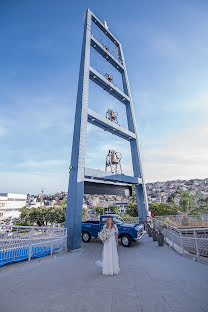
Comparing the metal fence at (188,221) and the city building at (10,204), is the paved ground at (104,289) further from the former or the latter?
the city building at (10,204)

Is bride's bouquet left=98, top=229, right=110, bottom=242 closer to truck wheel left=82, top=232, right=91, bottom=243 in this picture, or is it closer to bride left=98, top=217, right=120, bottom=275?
bride left=98, top=217, right=120, bottom=275

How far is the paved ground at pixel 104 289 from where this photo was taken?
2.53m

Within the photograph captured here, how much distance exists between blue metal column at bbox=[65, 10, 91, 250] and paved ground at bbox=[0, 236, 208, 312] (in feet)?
10.6

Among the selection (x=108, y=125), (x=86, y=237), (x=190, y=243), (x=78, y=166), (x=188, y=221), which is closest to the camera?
(x=190, y=243)

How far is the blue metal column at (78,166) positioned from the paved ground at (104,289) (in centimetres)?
322

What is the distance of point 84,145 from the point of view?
9.33 meters

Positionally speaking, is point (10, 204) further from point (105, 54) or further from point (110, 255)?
point (110, 255)

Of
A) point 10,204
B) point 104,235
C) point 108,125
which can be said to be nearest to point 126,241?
point 104,235

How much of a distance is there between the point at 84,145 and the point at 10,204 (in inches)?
2677

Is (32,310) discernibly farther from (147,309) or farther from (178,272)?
(178,272)

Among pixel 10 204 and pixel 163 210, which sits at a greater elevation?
pixel 10 204

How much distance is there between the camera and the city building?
5563 centimetres

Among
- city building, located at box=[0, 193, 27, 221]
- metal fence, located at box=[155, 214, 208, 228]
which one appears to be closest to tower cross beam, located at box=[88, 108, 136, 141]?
metal fence, located at box=[155, 214, 208, 228]

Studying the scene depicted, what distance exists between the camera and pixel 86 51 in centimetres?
1164
